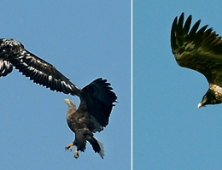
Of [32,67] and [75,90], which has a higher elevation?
[32,67]

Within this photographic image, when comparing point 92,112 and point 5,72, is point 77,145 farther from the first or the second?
point 5,72

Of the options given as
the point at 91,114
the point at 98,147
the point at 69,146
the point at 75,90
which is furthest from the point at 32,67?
the point at 98,147

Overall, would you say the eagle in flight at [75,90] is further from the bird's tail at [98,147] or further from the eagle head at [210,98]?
the eagle head at [210,98]

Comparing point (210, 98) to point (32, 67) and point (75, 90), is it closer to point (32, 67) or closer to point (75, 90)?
point (75, 90)

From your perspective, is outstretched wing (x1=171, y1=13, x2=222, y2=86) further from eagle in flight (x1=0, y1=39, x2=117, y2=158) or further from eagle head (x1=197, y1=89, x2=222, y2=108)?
eagle in flight (x1=0, y1=39, x2=117, y2=158)

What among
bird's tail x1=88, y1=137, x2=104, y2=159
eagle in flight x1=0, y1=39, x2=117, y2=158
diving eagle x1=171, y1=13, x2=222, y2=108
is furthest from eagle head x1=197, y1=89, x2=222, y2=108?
bird's tail x1=88, y1=137, x2=104, y2=159

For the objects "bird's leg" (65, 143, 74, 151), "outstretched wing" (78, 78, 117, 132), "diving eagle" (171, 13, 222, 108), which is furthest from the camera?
"bird's leg" (65, 143, 74, 151)
